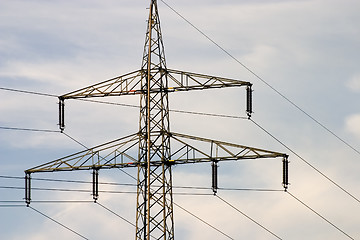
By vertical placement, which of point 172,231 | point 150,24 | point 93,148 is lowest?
point 172,231

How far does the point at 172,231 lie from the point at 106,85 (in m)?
11.9

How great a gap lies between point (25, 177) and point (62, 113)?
18.8 ft

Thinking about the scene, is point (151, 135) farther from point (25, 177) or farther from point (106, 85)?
point (25, 177)

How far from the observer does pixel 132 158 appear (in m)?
90.1

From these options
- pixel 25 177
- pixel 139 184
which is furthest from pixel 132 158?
pixel 25 177

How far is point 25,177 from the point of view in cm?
9356

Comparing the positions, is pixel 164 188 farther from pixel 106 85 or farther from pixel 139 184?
pixel 106 85

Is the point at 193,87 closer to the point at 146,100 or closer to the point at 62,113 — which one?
the point at 146,100

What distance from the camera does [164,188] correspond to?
90.2 meters

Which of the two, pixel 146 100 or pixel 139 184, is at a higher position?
pixel 146 100

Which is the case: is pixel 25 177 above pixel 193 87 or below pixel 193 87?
below

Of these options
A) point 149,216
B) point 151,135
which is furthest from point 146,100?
point 149,216

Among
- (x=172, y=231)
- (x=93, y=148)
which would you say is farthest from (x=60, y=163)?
(x=172, y=231)

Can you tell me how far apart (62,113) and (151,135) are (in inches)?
296
